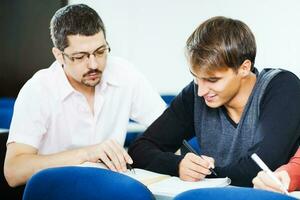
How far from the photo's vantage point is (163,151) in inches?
81.0

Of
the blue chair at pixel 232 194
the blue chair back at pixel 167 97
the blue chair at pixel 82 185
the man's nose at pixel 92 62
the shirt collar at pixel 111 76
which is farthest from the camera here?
the blue chair back at pixel 167 97

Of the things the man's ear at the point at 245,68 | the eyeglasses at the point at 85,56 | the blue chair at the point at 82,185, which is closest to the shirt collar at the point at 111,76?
the eyeglasses at the point at 85,56

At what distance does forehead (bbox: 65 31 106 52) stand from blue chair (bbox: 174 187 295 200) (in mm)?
1045

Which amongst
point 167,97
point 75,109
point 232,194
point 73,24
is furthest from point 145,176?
point 167,97

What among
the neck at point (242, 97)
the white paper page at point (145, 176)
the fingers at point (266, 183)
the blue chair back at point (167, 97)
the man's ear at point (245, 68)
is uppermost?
the man's ear at point (245, 68)

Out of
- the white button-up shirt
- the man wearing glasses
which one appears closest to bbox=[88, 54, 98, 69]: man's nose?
the man wearing glasses

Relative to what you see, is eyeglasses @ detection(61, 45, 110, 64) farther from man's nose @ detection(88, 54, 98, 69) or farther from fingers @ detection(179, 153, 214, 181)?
fingers @ detection(179, 153, 214, 181)

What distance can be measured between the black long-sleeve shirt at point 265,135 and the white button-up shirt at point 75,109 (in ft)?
1.16

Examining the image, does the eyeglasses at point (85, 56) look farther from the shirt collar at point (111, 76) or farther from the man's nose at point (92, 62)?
the shirt collar at point (111, 76)

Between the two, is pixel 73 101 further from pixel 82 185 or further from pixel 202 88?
pixel 82 185

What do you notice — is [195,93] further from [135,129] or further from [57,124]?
[135,129]

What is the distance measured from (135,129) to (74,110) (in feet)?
1.96

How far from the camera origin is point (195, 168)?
5.54ft

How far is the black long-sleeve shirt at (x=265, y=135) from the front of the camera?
5.55 ft
